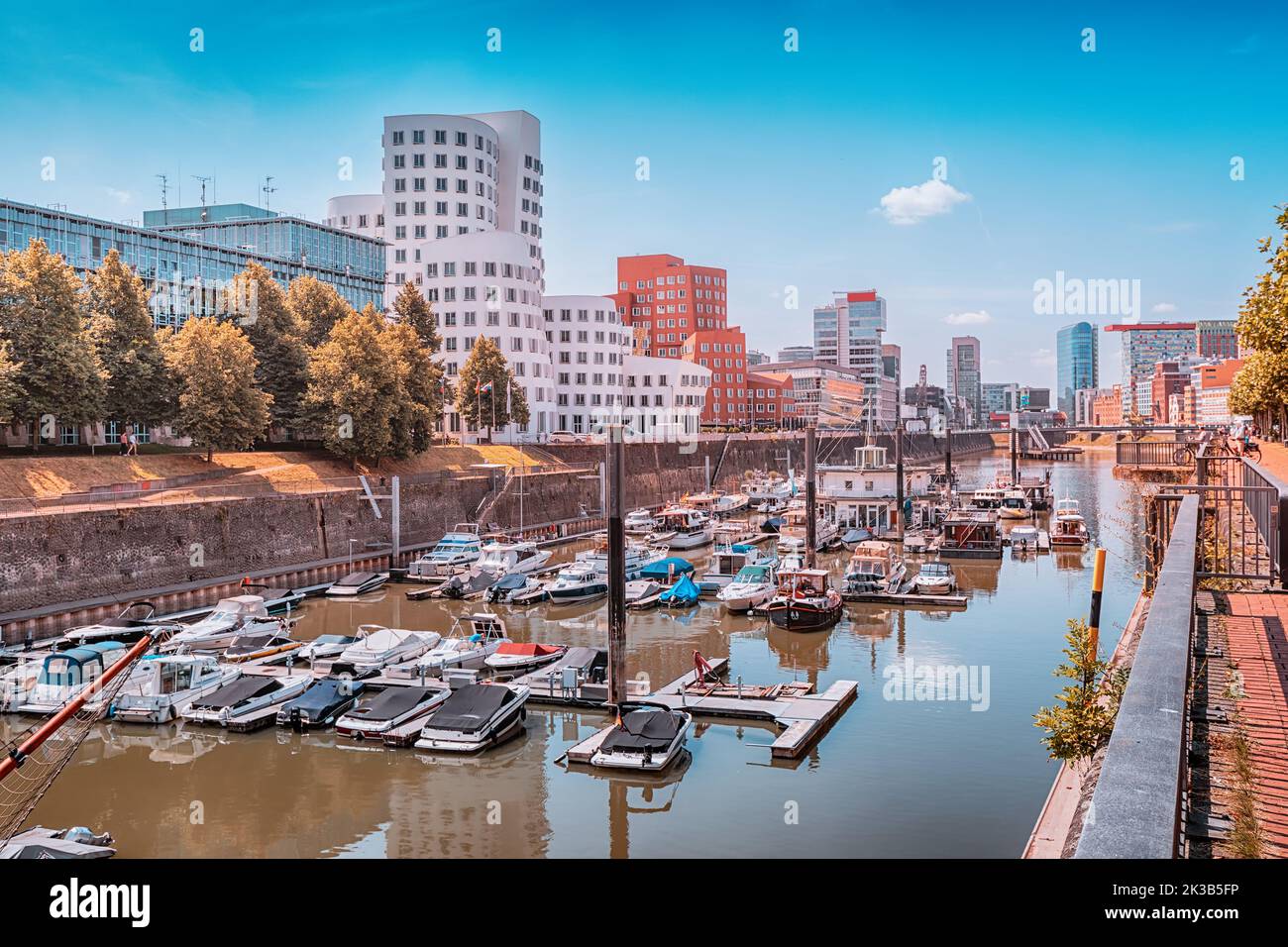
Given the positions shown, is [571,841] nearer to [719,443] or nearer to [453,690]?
[453,690]

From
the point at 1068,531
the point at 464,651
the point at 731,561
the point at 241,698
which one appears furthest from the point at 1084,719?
the point at 1068,531

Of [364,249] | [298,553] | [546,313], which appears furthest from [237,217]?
[298,553]

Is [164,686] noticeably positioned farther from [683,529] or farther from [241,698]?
[683,529]

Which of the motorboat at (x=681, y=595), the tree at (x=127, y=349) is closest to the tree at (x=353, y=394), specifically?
the tree at (x=127, y=349)

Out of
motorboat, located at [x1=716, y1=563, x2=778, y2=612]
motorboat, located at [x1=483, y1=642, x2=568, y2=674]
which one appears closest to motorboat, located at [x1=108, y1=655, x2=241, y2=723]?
motorboat, located at [x1=483, y1=642, x2=568, y2=674]

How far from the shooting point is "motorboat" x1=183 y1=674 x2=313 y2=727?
24.2 metres

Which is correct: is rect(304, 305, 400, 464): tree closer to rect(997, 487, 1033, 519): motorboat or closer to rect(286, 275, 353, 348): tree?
rect(286, 275, 353, 348): tree

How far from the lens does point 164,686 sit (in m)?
25.3

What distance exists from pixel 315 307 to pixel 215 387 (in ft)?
71.5

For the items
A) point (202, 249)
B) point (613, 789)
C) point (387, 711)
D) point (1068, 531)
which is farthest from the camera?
point (202, 249)

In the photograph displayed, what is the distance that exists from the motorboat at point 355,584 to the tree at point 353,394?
13219 millimetres

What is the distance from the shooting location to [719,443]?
9900 centimetres

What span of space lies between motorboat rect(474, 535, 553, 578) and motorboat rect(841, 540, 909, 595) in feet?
49.3
